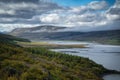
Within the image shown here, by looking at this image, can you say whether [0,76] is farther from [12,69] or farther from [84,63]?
[84,63]

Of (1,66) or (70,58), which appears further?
(70,58)

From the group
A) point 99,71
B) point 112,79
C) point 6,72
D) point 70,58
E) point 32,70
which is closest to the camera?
point 6,72

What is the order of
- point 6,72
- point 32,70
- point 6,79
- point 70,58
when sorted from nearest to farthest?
point 6,79 → point 6,72 → point 32,70 → point 70,58

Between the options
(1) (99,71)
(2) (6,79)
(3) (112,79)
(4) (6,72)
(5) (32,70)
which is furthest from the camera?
(1) (99,71)

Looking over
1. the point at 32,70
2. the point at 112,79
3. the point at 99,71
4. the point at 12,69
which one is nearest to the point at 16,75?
the point at 12,69

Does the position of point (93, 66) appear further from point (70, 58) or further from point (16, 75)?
point (16, 75)

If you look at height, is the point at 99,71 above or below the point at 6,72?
below

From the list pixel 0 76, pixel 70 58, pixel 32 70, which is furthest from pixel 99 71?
pixel 0 76

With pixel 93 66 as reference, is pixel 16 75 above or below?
above

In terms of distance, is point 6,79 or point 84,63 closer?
point 6,79
